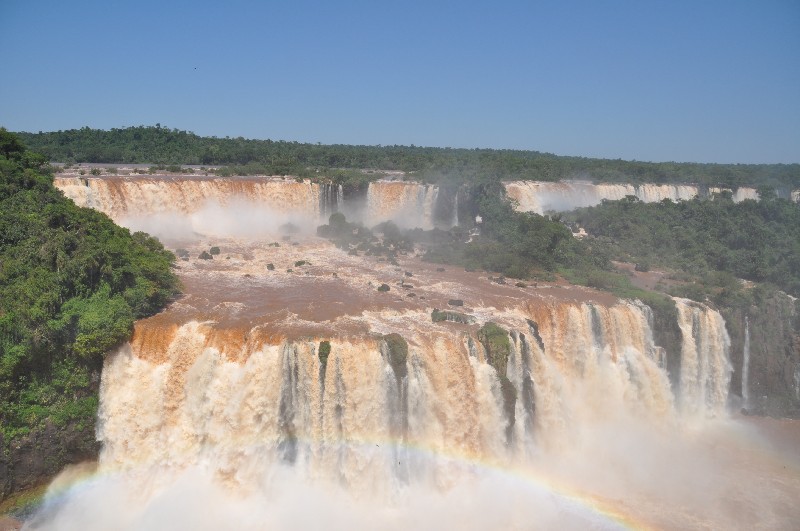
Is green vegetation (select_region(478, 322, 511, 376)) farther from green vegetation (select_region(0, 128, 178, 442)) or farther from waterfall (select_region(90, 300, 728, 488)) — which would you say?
green vegetation (select_region(0, 128, 178, 442))

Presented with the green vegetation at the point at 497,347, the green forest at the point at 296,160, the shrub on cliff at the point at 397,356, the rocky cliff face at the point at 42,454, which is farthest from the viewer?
the green forest at the point at 296,160

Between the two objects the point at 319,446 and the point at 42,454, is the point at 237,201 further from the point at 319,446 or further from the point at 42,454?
the point at 319,446

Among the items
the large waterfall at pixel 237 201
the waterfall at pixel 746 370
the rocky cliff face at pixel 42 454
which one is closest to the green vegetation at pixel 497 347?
the rocky cliff face at pixel 42 454

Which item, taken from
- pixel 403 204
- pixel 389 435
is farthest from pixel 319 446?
pixel 403 204

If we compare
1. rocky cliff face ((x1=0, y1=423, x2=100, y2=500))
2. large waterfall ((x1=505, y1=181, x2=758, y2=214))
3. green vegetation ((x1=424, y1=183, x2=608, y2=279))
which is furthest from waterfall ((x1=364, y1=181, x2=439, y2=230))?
rocky cliff face ((x1=0, y1=423, x2=100, y2=500))

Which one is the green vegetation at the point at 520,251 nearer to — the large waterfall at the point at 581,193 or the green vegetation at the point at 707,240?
the green vegetation at the point at 707,240

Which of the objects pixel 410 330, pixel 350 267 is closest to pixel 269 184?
pixel 350 267

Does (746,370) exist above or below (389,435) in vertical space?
below

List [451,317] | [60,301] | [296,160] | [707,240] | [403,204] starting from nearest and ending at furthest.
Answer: [60,301] → [451,317] → [707,240] → [403,204] → [296,160]

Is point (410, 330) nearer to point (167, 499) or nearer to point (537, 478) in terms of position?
point (537, 478)
